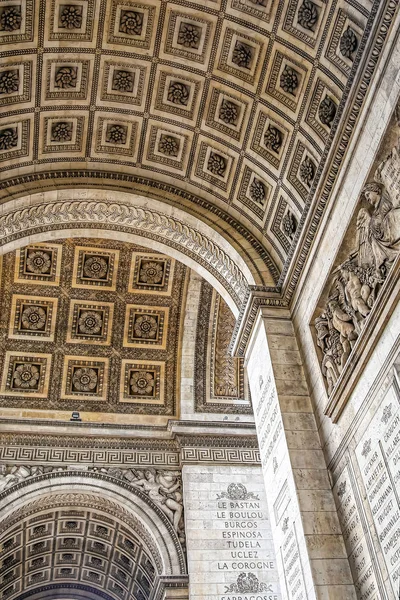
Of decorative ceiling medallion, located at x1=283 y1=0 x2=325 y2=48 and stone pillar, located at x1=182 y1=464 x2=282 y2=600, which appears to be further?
stone pillar, located at x1=182 y1=464 x2=282 y2=600

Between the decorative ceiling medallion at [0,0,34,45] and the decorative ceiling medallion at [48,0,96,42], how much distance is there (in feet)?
1.34

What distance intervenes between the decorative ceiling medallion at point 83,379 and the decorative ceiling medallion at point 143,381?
1.86ft

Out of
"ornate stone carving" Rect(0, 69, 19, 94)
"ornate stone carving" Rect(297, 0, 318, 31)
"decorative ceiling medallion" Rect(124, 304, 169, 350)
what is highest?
"decorative ceiling medallion" Rect(124, 304, 169, 350)

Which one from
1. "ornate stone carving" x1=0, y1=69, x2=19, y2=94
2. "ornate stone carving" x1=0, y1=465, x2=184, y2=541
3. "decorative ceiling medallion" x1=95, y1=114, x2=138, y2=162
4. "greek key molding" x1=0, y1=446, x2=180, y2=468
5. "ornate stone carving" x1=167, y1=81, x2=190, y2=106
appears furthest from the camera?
"greek key molding" x1=0, y1=446, x2=180, y2=468

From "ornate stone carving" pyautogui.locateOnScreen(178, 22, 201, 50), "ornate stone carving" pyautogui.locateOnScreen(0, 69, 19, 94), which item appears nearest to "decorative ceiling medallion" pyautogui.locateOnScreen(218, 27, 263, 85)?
"ornate stone carving" pyautogui.locateOnScreen(178, 22, 201, 50)

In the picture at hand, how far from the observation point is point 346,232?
9.80 metres

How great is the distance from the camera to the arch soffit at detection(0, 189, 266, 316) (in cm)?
1348

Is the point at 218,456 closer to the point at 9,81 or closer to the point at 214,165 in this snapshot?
the point at 214,165

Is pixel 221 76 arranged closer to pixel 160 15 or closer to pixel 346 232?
pixel 160 15

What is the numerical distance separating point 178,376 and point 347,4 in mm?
11369

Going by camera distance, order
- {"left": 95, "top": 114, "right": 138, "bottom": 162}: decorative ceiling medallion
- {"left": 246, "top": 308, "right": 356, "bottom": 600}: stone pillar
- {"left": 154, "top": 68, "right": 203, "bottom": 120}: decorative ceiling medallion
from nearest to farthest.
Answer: {"left": 246, "top": 308, "right": 356, "bottom": 600}: stone pillar, {"left": 154, "top": 68, "right": 203, "bottom": 120}: decorative ceiling medallion, {"left": 95, "top": 114, "right": 138, "bottom": 162}: decorative ceiling medallion

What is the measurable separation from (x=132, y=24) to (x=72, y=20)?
111cm

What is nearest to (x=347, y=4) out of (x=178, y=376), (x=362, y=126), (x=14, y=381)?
(x=362, y=126)

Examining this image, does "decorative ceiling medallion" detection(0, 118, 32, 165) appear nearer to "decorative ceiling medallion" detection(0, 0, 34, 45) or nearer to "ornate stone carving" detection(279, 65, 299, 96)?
"decorative ceiling medallion" detection(0, 0, 34, 45)
